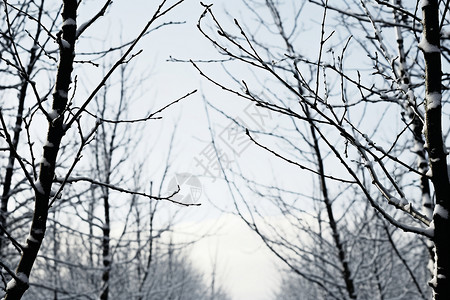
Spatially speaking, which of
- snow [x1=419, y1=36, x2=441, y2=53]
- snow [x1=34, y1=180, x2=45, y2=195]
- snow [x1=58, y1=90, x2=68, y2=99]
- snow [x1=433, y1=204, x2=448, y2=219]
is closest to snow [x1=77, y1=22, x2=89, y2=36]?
snow [x1=58, y1=90, x2=68, y2=99]

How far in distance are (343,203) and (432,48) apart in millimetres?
6770

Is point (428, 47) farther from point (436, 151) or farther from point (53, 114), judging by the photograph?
point (53, 114)

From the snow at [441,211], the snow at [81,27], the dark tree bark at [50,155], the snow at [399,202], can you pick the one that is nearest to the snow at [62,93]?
the dark tree bark at [50,155]

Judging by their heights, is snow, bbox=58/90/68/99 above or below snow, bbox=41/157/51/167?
above

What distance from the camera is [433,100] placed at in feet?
4.85

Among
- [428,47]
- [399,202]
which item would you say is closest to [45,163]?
[399,202]

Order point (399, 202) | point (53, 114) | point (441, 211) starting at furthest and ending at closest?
point (53, 114)
point (399, 202)
point (441, 211)

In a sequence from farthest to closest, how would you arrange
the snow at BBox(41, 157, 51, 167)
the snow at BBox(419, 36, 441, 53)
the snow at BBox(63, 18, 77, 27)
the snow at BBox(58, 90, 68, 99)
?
the snow at BBox(63, 18, 77, 27) → the snow at BBox(58, 90, 68, 99) → the snow at BBox(41, 157, 51, 167) → the snow at BBox(419, 36, 441, 53)

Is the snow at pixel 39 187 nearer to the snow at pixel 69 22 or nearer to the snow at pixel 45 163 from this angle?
the snow at pixel 45 163

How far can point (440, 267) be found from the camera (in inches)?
54.6

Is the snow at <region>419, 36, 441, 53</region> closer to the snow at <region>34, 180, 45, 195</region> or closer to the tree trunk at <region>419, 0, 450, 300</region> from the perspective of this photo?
the tree trunk at <region>419, 0, 450, 300</region>

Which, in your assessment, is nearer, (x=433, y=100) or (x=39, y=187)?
(x=433, y=100)

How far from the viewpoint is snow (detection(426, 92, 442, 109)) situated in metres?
1.47

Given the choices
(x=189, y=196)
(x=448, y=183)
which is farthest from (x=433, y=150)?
(x=189, y=196)
